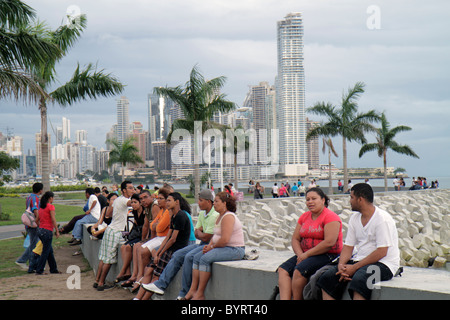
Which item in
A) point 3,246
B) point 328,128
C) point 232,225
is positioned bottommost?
point 3,246

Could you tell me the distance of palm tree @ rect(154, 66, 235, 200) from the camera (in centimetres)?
2197

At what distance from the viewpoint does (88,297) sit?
764 cm

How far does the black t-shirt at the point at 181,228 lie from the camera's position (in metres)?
6.77

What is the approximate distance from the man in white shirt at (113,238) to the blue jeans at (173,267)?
2.02 meters

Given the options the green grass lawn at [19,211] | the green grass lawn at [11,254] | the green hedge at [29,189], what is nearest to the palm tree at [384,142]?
the green grass lawn at [19,211]

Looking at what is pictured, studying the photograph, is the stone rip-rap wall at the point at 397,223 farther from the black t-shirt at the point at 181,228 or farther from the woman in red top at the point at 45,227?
the black t-shirt at the point at 181,228

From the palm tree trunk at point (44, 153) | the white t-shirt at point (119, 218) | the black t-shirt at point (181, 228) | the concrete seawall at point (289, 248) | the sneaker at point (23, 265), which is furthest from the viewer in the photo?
the palm tree trunk at point (44, 153)

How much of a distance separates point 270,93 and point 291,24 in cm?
3450

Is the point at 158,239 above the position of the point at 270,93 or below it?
below

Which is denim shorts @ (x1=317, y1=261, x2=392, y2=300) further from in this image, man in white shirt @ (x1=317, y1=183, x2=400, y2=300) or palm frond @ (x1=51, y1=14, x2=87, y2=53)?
palm frond @ (x1=51, y1=14, x2=87, y2=53)

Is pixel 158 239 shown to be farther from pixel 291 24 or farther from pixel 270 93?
pixel 291 24

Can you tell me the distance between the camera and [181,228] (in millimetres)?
6781
